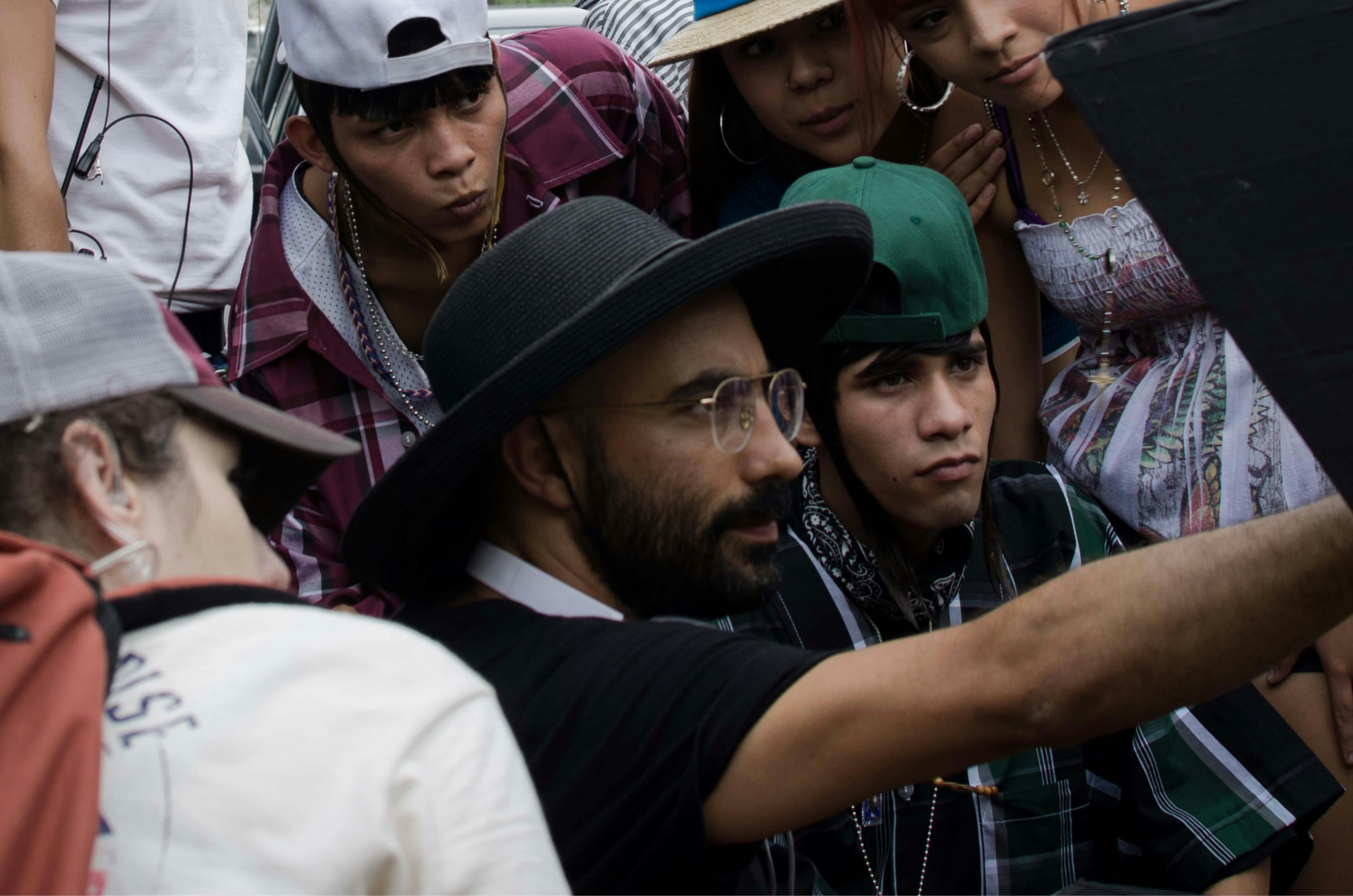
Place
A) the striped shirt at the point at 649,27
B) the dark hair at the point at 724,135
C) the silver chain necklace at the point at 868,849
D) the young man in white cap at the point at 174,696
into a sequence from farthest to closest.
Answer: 1. the striped shirt at the point at 649,27
2. the dark hair at the point at 724,135
3. the silver chain necklace at the point at 868,849
4. the young man in white cap at the point at 174,696

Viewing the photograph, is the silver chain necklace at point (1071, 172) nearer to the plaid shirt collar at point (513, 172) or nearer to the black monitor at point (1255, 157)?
the plaid shirt collar at point (513, 172)

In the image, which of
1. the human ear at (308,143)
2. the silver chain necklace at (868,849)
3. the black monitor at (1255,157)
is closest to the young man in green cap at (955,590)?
the silver chain necklace at (868,849)

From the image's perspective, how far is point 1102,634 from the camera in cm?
129

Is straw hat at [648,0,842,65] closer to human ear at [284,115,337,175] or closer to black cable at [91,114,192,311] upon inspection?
human ear at [284,115,337,175]

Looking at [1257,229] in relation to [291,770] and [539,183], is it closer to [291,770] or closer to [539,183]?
[291,770]

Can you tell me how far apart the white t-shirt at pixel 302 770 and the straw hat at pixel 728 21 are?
1.95 meters

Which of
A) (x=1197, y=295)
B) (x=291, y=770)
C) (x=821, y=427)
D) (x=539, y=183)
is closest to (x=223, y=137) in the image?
(x=539, y=183)

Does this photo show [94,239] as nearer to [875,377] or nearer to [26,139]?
[26,139]

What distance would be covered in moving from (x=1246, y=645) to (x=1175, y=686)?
0.24 ft

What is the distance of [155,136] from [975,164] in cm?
171

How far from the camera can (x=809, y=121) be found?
2.87m

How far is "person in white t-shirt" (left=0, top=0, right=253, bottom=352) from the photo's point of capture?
274 centimetres

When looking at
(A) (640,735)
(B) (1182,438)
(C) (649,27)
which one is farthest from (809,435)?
(C) (649,27)

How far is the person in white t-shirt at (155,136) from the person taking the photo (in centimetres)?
274
